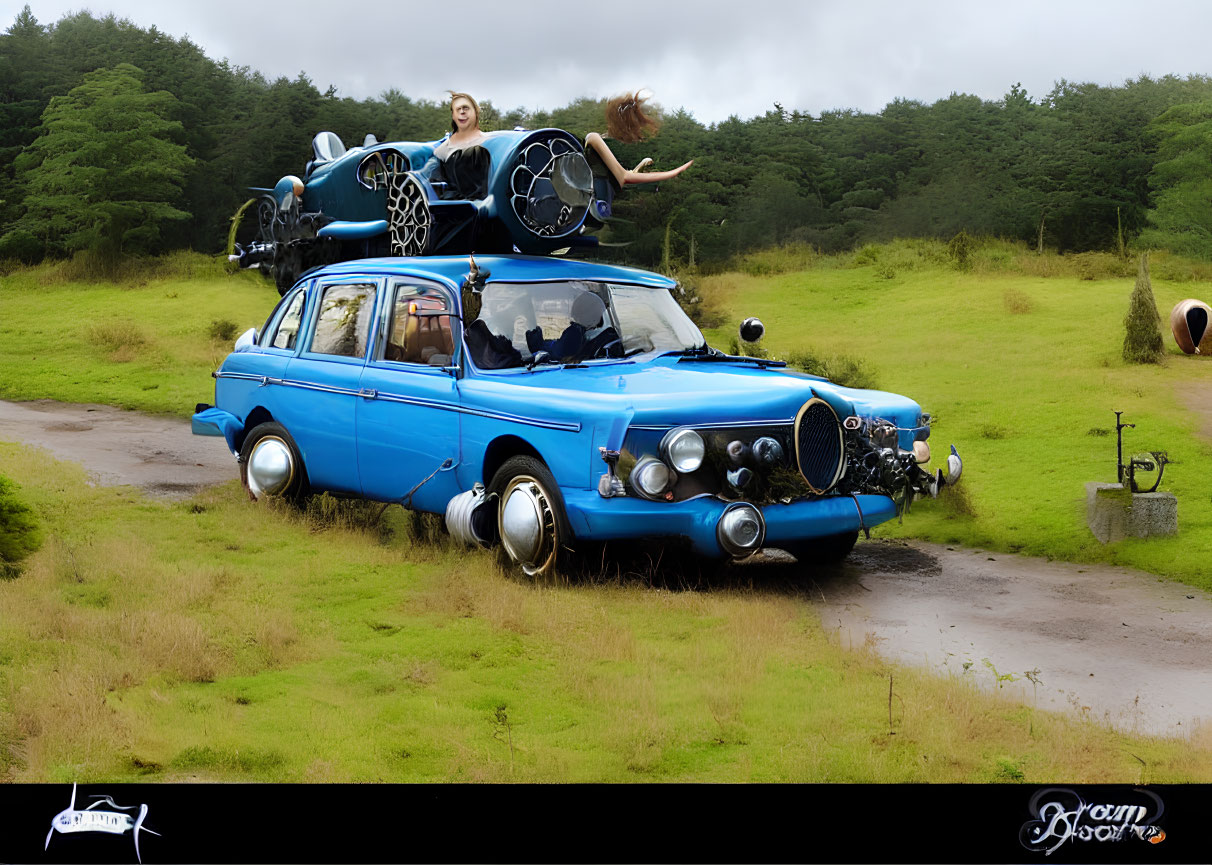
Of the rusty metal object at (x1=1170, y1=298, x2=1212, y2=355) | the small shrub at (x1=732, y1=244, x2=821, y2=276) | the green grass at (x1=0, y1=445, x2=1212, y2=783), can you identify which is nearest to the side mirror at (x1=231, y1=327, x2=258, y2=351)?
the green grass at (x1=0, y1=445, x2=1212, y2=783)

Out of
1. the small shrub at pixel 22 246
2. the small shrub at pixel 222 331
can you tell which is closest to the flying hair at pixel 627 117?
the small shrub at pixel 22 246

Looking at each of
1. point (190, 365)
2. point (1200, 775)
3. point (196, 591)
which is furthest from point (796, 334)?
point (1200, 775)

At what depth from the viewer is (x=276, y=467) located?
9.69 metres

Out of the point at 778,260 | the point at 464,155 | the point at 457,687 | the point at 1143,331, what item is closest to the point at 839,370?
the point at 1143,331

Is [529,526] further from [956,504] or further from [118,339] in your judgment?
[118,339]

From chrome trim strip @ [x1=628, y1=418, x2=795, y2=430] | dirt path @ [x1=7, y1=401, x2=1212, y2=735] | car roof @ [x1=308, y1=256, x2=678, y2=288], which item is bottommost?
dirt path @ [x1=7, y1=401, x2=1212, y2=735]

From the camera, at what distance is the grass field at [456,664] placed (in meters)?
4.86

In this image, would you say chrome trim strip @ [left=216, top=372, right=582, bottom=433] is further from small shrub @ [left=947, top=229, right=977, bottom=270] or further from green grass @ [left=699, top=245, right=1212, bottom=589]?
small shrub @ [left=947, top=229, right=977, bottom=270]

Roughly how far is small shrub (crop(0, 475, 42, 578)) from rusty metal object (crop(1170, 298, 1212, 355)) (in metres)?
11.1

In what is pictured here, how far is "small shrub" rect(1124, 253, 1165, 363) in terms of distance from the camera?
621 inches

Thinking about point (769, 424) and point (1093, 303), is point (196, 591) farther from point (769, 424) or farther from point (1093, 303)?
point (1093, 303)

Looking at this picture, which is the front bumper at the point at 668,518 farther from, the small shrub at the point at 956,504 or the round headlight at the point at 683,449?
the small shrub at the point at 956,504

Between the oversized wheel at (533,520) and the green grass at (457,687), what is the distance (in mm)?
193

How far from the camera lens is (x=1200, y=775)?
469 centimetres
